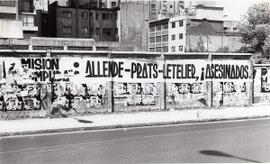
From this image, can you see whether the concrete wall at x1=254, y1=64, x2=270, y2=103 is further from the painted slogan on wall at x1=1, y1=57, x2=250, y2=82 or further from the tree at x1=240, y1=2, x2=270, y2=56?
the tree at x1=240, y1=2, x2=270, y2=56

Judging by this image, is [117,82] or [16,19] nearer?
[117,82]

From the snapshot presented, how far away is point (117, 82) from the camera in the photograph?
16719 mm

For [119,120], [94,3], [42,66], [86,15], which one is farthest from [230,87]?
[94,3]

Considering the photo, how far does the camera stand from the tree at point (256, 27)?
4403 centimetres

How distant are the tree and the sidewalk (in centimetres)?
2807

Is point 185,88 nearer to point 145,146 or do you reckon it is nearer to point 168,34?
point 145,146

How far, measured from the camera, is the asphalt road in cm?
818

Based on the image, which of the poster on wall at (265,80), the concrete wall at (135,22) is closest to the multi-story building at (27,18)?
the concrete wall at (135,22)

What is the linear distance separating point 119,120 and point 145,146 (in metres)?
5.29

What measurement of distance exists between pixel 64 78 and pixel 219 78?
7706 mm

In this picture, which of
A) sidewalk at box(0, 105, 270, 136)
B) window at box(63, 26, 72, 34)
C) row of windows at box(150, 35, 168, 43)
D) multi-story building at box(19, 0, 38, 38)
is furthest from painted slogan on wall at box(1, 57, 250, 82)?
row of windows at box(150, 35, 168, 43)

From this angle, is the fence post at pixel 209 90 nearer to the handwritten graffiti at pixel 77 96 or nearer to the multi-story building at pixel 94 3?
the handwritten graffiti at pixel 77 96

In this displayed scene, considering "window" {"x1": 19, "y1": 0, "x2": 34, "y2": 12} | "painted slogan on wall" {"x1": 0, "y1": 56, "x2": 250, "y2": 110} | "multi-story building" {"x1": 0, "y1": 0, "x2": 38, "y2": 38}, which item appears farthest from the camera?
"window" {"x1": 19, "y1": 0, "x2": 34, "y2": 12}

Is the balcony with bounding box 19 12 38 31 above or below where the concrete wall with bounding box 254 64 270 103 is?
above
